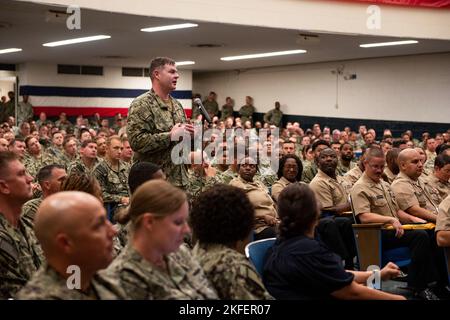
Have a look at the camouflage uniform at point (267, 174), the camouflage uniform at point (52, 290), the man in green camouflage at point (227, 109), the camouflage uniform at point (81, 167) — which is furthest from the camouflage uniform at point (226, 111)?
the camouflage uniform at point (52, 290)

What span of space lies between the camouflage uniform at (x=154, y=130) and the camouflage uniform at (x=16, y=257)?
1.06 m

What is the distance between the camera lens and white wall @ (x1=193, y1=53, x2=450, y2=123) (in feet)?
41.7

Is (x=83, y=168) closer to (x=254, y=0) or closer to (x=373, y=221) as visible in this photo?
(x=373, y=221)

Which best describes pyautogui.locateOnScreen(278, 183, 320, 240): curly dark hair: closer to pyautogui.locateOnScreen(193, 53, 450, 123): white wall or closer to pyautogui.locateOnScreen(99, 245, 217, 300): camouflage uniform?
pyautogui.locateOnScreen(99, 245, 217, 300): camouflage uniform

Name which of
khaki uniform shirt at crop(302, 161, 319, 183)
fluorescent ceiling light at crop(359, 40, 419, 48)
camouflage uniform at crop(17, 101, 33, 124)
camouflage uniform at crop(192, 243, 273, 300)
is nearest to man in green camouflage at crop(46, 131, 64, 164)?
khaki uniform shirt at crop(302, 161, 319, 183)

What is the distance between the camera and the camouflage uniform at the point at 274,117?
15789 mm

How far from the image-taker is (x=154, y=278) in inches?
71.6

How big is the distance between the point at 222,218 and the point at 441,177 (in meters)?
3.43

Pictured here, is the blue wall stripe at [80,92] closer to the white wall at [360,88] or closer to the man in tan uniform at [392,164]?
the white wall at [360,88]

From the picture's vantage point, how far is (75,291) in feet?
5.40

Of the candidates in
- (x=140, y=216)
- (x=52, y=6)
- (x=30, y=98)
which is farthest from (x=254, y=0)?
(x=30, y=98)

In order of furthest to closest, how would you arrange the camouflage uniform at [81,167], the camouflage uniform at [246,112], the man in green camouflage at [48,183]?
the camouflage uniform at [246,112]
the camouflage uniform at [81,167]
the man in green camouflage at [48,183]

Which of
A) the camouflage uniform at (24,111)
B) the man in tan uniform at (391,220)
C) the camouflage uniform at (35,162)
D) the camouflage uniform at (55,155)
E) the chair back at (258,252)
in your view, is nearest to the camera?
the chair back at (258,252)

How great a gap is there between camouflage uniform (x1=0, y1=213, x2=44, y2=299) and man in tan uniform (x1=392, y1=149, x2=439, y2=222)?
121 inches
